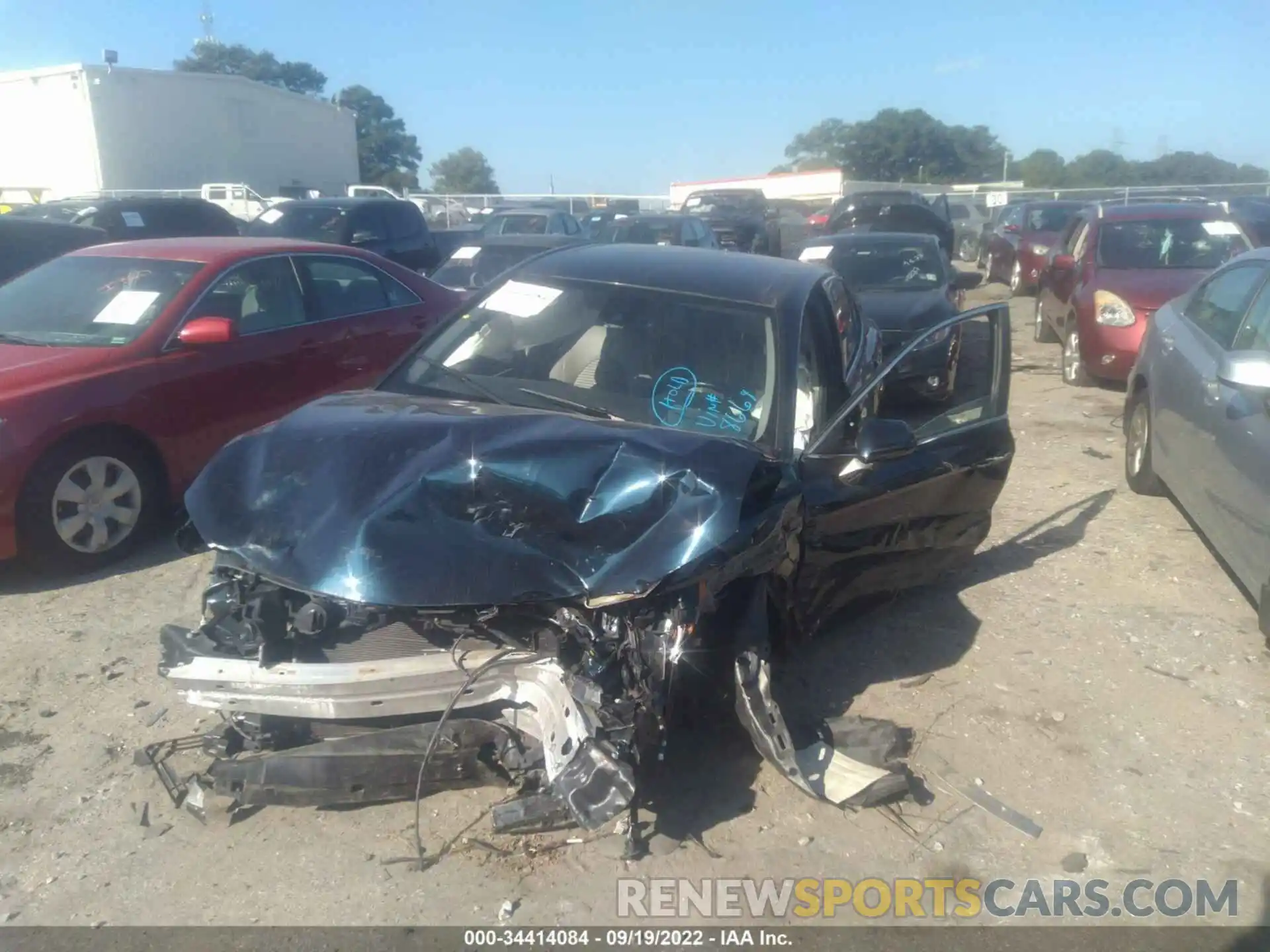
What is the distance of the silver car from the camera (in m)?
4.44

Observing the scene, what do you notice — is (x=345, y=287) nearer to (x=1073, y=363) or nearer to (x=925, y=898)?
(x=925, y=898)

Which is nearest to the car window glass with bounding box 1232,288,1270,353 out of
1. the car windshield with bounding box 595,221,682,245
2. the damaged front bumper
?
the damaged front bumper

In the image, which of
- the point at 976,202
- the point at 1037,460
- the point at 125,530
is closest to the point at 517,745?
the point at 125,530

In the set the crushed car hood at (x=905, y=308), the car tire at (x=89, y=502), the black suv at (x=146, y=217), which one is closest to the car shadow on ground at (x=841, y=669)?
the crushed car hood at (x=905, y=308)

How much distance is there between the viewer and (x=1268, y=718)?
412 centimetres

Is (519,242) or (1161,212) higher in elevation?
(1161,212)

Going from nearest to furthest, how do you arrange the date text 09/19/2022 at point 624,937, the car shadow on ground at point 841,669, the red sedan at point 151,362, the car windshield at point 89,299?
the date text 09/19/2022 at point 624,937 < the car shadow on ground at point 841,669 < the red sedan at point 151,362 < the car windshield at point 89,299

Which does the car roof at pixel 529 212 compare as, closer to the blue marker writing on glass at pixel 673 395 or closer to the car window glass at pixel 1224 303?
the car window glass at pixel 1224 303

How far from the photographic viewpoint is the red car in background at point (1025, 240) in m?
16.1

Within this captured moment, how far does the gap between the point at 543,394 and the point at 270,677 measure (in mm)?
1559

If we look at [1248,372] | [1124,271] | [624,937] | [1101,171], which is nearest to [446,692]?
[624,937]

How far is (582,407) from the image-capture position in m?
4.05

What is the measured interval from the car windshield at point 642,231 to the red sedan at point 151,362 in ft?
29.9

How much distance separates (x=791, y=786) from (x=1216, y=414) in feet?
9.99
